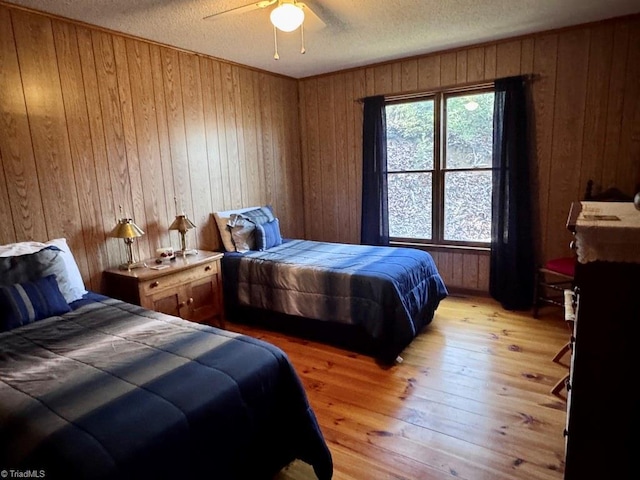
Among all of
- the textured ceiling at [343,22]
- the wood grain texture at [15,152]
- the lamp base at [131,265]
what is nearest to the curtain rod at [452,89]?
the textured ceiling at [343,22]

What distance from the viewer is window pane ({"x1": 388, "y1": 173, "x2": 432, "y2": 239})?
4.21 m

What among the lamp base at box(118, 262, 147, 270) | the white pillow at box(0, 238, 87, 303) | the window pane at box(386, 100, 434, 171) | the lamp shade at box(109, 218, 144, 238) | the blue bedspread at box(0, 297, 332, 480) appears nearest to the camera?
the blue bedspread at box(0, 297, 332, 480)

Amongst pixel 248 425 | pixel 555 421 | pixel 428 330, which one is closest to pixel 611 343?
pixel 555 421

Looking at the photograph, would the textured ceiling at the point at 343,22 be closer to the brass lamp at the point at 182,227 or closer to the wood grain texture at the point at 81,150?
the wood grain texture at the point at 81,150

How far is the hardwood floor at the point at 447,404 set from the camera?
1.81 m

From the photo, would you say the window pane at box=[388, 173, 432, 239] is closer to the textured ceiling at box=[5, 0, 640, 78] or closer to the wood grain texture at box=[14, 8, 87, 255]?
the textured ceiling at box=[5, 0, 640, 78]

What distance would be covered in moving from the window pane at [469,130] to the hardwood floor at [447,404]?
5.35 feet

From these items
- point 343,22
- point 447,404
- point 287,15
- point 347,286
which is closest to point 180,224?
point 347,286

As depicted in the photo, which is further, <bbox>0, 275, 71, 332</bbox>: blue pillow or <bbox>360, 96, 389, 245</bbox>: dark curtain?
<bbox>360, 96, 389, 245</bbox>: dark curtain

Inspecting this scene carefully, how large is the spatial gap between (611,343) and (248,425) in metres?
1.31

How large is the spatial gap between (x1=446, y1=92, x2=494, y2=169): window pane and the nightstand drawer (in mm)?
2595

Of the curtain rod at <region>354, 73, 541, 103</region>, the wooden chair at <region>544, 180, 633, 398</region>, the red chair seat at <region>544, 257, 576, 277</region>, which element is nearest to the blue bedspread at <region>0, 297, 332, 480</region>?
the wooden chair at <region>544, 180, 633, 398</region>

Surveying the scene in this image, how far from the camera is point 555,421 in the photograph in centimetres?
207

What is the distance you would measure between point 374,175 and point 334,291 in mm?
1813
